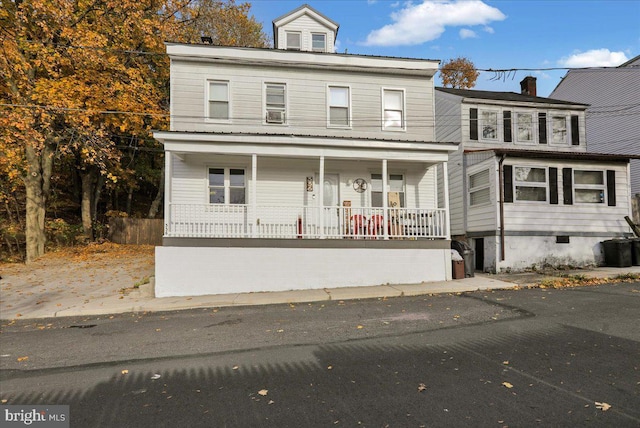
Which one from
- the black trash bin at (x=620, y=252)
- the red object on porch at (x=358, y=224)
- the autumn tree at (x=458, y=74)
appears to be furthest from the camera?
the autumn tree at (x=458, y=74)

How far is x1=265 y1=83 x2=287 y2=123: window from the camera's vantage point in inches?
526

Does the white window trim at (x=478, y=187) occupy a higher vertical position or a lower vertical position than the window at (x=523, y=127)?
lower

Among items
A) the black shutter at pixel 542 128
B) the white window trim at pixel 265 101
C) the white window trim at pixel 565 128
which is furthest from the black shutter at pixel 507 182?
the white window trim at pixel 265 101

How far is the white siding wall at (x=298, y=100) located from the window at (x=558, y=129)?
25.4ft

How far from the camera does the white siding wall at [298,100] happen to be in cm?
1290

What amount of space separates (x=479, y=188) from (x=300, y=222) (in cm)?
703

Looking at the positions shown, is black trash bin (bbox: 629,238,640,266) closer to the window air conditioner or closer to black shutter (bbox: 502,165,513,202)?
black shutter (bbox: 502,165,513,202)

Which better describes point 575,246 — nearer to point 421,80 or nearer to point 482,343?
point 421,80

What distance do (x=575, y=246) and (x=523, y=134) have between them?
634 centimetres

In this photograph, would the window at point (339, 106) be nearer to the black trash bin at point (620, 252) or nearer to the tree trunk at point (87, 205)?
the black trash bin at point (620, 252)

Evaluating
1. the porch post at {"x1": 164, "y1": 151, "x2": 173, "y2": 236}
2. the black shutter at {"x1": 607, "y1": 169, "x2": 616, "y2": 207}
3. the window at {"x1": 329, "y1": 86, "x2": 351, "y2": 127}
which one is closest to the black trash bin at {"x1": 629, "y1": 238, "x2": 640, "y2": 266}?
the black shutter at {"x1": 607, "y1": 169, "x2": 616, "y2": 207}

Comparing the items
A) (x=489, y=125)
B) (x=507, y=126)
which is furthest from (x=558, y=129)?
(x=489, y=125)

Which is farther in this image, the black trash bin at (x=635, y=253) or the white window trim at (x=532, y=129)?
the white window trim at (x=532, y=129)

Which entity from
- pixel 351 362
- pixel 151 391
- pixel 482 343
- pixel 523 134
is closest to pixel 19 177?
pixel 151 391
